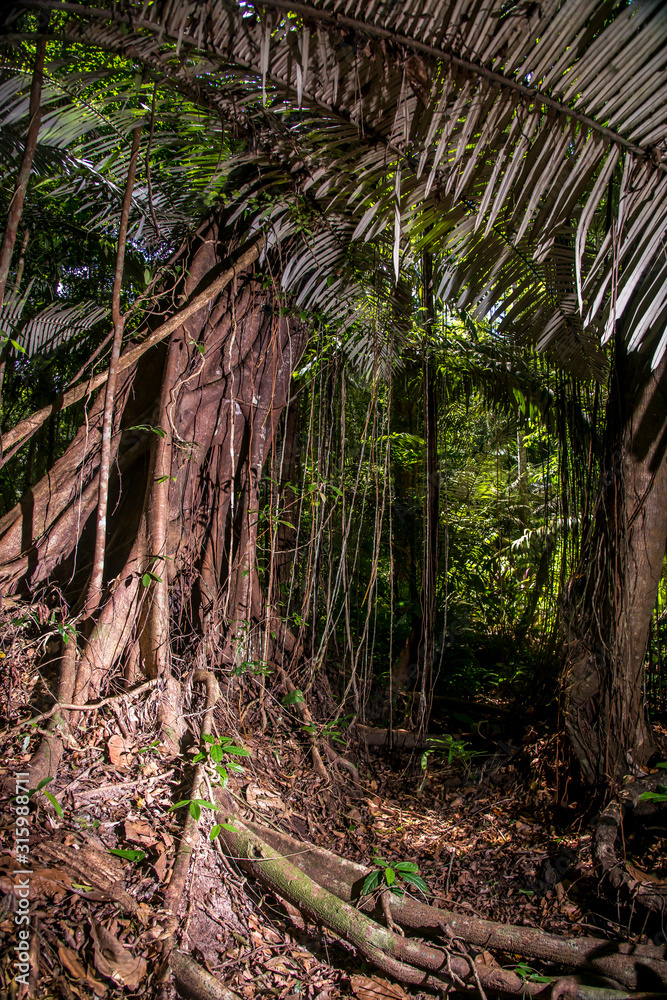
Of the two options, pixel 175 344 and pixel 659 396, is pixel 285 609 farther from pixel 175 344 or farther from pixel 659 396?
pixel 659 396

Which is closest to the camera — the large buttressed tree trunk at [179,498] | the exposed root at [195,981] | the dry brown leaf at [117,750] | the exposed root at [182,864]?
the exposed root at [195,981]

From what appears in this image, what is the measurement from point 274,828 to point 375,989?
66 centimetres

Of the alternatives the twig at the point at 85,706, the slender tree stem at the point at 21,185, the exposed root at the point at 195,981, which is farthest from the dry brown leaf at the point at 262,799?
the slender tree stem at the point at 21,185

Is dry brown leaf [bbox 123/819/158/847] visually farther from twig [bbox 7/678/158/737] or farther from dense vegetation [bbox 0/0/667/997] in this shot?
twig [bbox 7/678/158/737]

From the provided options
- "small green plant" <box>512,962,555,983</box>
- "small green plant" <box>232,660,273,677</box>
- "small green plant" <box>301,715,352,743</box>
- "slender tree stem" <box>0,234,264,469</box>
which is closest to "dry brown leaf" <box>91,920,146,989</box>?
"small green plant" <box>512,962,555,983</box>

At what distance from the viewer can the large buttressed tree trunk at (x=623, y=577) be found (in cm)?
271

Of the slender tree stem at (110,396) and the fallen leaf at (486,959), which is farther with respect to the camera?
the slender tree stem at (110,396)

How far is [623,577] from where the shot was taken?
2.75 metres

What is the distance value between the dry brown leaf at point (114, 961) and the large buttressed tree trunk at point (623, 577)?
2.08 metres

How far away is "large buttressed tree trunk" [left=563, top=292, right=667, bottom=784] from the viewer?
8.90 ft

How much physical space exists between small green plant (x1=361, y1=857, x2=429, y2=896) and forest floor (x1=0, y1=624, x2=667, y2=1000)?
0.13 meters

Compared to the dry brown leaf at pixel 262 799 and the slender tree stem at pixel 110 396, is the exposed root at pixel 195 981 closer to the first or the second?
the dry brown leaf at pixel 262 799

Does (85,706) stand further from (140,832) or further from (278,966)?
(278,966)

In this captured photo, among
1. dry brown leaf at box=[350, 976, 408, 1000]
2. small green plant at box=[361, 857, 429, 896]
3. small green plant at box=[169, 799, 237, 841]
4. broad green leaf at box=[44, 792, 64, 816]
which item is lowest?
dry brown leaf at box=[350, 976, 408, 1000]
